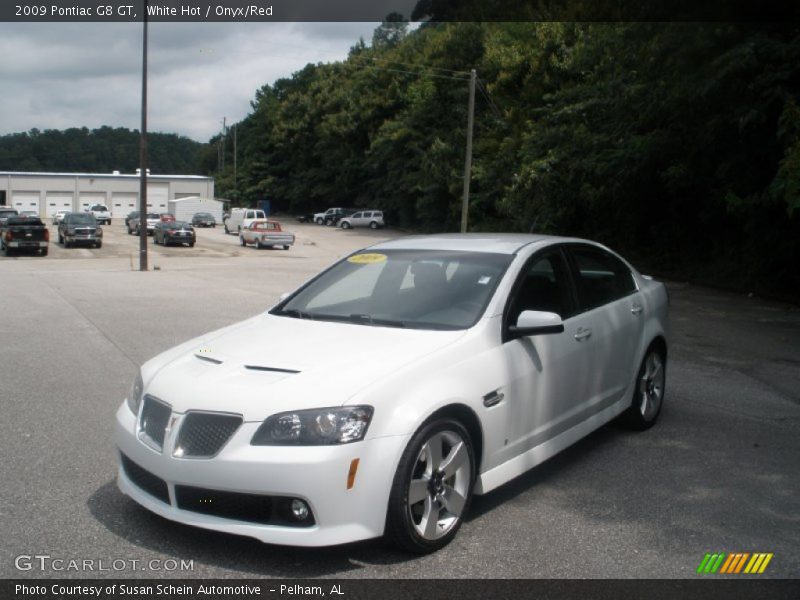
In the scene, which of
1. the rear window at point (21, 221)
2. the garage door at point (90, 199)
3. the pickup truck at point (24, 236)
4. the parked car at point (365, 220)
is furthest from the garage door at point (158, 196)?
the pickup truck at point (24, 236)

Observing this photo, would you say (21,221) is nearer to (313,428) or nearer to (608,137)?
(608,137)

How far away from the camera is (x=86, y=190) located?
97.1 meters

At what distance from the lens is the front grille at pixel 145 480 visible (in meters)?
4.24

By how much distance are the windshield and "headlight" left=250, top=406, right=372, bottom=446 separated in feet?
3.71

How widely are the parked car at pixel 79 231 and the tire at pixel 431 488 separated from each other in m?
43.1

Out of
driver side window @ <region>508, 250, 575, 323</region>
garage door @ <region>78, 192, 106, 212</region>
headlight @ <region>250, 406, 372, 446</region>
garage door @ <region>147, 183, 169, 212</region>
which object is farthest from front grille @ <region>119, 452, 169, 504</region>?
garage door @ <region>147, 183, 169, 212</region>

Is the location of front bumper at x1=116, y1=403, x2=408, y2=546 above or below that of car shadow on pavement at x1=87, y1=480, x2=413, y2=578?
above

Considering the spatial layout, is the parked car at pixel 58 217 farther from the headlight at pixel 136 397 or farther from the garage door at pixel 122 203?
the headlight at pixel 136 397

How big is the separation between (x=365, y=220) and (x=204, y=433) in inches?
2636

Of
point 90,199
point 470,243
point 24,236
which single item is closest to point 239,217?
point 24,236

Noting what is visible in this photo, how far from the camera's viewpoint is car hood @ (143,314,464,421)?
4.08 meters

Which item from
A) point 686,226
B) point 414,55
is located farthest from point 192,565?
point 414,55

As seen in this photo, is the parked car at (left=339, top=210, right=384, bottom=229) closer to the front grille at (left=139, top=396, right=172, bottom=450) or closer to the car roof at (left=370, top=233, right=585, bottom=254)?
the car roof at (left=370, top=233, right=585, bottom=254)

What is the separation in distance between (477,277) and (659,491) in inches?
69.5
